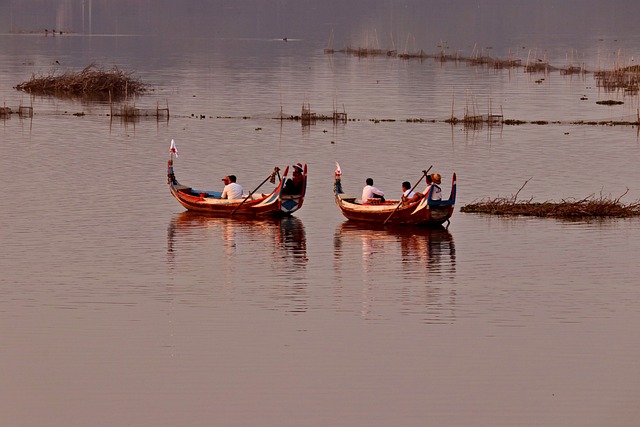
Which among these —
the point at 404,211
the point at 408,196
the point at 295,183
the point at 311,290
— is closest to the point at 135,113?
the point at 295,183

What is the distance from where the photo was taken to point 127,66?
456ft

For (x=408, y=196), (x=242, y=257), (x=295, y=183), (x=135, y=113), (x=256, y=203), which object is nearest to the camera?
(x=242, y=257)

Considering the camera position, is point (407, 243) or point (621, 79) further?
point (621, 79)

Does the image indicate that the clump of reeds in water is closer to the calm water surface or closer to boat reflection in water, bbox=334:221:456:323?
the calm water surface

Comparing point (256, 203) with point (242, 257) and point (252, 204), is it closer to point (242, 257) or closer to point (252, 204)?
point (252, 204)

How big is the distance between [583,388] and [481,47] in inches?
5763

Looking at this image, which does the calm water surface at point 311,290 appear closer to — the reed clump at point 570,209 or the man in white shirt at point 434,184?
the reed clump at point 570,209

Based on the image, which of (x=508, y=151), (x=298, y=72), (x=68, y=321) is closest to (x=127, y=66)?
(x=298, y=72)

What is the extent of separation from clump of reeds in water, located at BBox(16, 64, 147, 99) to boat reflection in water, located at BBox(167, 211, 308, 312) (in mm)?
50065

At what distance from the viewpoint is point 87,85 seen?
104438 millimetres

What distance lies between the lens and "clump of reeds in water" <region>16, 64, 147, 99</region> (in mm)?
103312

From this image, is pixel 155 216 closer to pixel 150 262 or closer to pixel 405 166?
pixel 150 262

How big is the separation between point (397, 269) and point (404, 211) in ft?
22.2

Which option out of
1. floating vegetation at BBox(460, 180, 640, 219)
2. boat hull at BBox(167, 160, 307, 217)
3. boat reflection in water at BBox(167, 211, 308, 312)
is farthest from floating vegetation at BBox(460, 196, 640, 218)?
boat reflection in water at BBox(167, 211, 308, 312)
